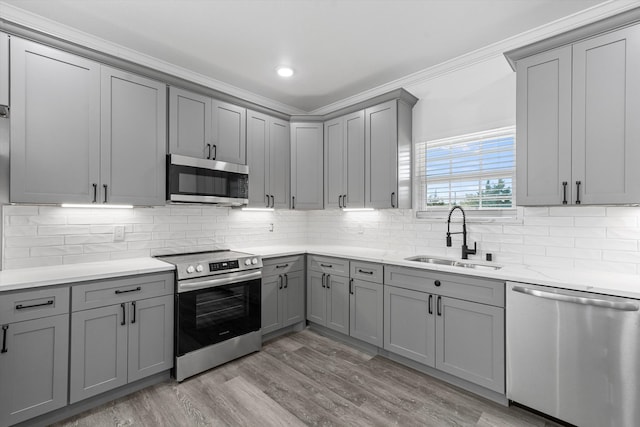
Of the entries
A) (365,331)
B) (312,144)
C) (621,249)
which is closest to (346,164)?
(312,144)

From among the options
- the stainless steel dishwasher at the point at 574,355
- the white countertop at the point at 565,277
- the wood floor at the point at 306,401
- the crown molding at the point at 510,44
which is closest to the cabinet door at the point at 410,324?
the wood floor at the point at 306,401

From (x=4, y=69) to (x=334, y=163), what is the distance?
9.48 ft

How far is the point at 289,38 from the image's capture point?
102 inches

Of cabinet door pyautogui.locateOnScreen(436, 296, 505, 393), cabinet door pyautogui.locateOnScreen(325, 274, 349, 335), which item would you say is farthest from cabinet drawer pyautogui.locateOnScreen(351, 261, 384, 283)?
cabinet door pyautogui.locateOnScreen(436, 296, 505, 393)

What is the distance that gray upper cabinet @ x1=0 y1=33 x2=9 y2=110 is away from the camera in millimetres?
2047

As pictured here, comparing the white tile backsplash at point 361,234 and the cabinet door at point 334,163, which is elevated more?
the cabinet door at point 334,163

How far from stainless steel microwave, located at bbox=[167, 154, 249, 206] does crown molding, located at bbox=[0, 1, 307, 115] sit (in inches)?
35.5

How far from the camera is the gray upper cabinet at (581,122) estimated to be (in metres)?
1.96

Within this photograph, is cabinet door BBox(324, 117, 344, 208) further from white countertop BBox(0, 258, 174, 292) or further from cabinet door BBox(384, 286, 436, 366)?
white countertop BBox(0, 258, 174, 292)

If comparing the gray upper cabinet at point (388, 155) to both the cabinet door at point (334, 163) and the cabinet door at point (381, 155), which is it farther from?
the cabinet door at point (334, 163)

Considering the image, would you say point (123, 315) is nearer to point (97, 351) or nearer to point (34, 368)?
point (97, 351)

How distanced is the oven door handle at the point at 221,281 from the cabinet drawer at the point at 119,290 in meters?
0.11

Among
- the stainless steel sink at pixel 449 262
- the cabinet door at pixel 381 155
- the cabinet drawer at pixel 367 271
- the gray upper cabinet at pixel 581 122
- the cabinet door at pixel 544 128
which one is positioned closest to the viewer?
the gray upper cabinet at pixel 581 122

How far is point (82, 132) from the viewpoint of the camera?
237 centimetres
